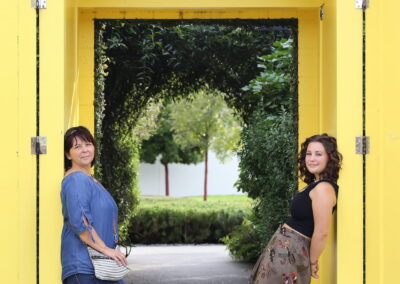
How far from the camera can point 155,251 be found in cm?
1496

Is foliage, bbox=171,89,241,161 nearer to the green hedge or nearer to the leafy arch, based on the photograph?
the green hedge

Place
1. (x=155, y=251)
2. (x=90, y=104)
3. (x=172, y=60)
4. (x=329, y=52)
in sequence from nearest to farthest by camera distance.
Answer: (x=329, y=52) < (x=90, y=104) < (x=172, y=60) < (x=155, y=251)

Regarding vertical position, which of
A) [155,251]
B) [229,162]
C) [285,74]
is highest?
[285,74]

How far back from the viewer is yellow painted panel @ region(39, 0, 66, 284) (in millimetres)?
4133

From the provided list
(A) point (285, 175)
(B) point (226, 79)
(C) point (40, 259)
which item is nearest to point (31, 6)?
(C) point (40, 259)

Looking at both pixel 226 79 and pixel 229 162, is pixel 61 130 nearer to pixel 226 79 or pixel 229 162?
pixel 226 79

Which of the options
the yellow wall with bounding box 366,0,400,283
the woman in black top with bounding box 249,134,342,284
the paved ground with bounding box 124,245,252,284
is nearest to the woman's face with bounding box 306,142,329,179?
the woman in black top with bounding box 249,134,342,284

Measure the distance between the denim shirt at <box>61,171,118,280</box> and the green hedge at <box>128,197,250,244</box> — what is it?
12193mm

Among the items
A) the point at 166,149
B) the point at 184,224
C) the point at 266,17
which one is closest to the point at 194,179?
the point at 166,149

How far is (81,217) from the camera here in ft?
12.2

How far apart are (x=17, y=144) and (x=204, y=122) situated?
19.5 metres

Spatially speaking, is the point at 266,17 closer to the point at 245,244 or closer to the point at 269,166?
the point at 269,166

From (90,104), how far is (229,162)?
67.9 ft

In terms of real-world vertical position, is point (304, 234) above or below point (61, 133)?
below
